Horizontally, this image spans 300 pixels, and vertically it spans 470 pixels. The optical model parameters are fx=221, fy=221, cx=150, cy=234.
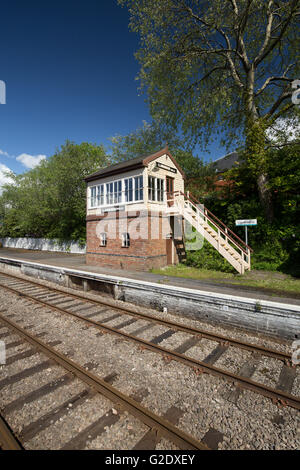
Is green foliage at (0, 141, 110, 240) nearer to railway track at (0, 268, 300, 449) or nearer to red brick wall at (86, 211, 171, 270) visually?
red brick wall at (86, 211, 171, 270)

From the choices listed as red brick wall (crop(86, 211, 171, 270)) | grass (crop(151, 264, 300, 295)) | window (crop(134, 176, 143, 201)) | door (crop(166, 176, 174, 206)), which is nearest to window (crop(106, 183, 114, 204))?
red brick wall (crop(86, 211, 171, 270))

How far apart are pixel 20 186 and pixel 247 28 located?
117 ft

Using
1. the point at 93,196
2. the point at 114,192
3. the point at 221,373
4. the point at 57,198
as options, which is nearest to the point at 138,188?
the point at 114,192

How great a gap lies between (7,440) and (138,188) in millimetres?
13110

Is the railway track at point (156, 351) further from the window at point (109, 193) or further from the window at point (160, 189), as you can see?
the window at point (160, 189)

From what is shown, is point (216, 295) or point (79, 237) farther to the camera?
point (79, 237)

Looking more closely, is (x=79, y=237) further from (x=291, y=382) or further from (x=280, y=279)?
(x=291, y=382)

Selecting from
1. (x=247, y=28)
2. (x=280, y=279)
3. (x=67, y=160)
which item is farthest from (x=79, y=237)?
(x=247, y=28)

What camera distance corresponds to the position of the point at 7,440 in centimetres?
319

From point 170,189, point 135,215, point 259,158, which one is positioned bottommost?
point 135,215

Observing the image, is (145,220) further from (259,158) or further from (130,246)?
(259,158)
